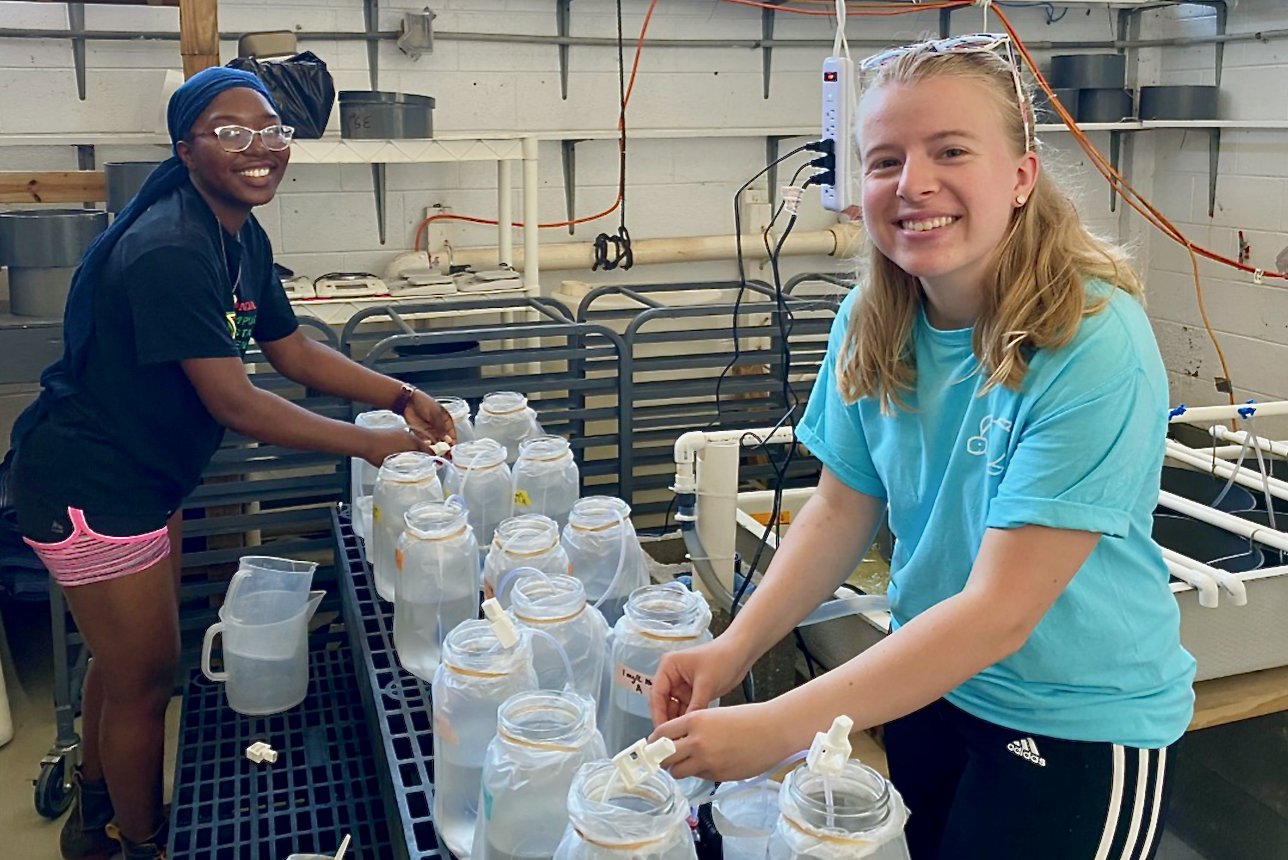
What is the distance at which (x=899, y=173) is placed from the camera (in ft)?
3.54

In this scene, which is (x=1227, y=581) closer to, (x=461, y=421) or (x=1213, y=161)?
(x=461, y=421)

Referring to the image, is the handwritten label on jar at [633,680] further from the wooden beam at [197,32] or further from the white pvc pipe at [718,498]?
the wooden beam at [197,32]

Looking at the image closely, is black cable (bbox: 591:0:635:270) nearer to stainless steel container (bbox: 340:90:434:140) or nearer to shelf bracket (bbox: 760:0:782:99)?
shelf bracket (bbox: 760:0:782:99)

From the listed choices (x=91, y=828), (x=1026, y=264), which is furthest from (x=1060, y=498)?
(x=91, y=828)

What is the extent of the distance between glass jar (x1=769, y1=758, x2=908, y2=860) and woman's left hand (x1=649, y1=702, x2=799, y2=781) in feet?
0.26

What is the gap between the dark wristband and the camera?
2.23 metres

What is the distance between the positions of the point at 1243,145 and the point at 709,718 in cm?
426

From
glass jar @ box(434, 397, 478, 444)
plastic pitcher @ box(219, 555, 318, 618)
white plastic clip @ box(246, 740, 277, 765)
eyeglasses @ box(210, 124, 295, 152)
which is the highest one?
eyeglasses @ box(210, 124, 295, 152)

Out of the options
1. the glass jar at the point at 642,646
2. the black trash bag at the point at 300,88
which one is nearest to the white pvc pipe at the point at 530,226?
the black trash bag at the point at 300,88

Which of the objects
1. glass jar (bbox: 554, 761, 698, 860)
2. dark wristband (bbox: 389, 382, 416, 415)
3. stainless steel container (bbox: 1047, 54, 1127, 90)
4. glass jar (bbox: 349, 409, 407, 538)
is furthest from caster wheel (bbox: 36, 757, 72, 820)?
stainless steel container (bbox: 1047, 54, 1127, 90)

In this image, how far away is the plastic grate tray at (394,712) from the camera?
1.20 m

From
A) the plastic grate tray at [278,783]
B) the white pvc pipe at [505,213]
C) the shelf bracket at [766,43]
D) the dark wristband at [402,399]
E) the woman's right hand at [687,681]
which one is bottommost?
the plastic grate tray at [278,783]

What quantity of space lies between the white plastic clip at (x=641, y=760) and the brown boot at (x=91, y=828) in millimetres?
1770

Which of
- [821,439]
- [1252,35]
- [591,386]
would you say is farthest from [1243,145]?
[821,439]
